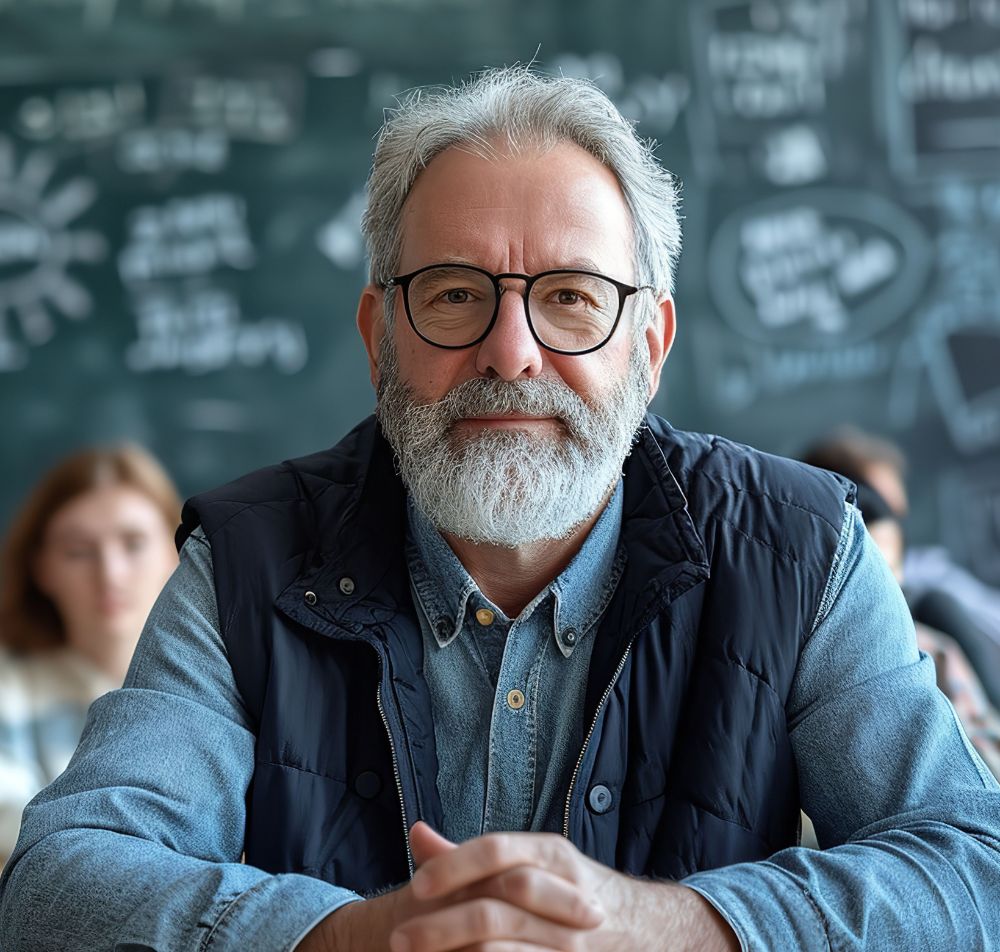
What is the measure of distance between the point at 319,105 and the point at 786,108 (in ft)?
4.45

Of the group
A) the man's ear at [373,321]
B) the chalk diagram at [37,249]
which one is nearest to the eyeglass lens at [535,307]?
the man's ear at [373,321]

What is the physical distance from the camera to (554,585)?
1617 mm

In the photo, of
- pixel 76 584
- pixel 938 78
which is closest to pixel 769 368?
pixel 938 78

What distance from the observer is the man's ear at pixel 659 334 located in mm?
1771

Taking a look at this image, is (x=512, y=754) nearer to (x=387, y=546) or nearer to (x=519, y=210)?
(x=387, y=546)

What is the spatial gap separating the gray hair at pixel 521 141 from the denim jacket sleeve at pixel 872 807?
472 mm

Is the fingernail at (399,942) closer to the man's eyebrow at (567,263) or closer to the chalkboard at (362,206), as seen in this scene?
the man's eyebrow at (567,263)

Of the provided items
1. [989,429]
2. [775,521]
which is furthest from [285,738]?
[989,429]

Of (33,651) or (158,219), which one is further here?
(158,219)

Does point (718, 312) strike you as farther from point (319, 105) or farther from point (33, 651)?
point (33, 651)

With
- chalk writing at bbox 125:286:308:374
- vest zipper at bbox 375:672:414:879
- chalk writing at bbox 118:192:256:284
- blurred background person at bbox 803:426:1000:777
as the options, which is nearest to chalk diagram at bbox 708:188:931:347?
blurred background person at bbox 803:426:1000:777

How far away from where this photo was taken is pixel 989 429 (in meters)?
3.76

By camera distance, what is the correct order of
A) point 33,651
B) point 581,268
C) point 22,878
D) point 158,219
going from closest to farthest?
1. point 22,878
2. point 581,268
3. point 33,651
4. point 158,219

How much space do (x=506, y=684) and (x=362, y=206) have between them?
2.29m
